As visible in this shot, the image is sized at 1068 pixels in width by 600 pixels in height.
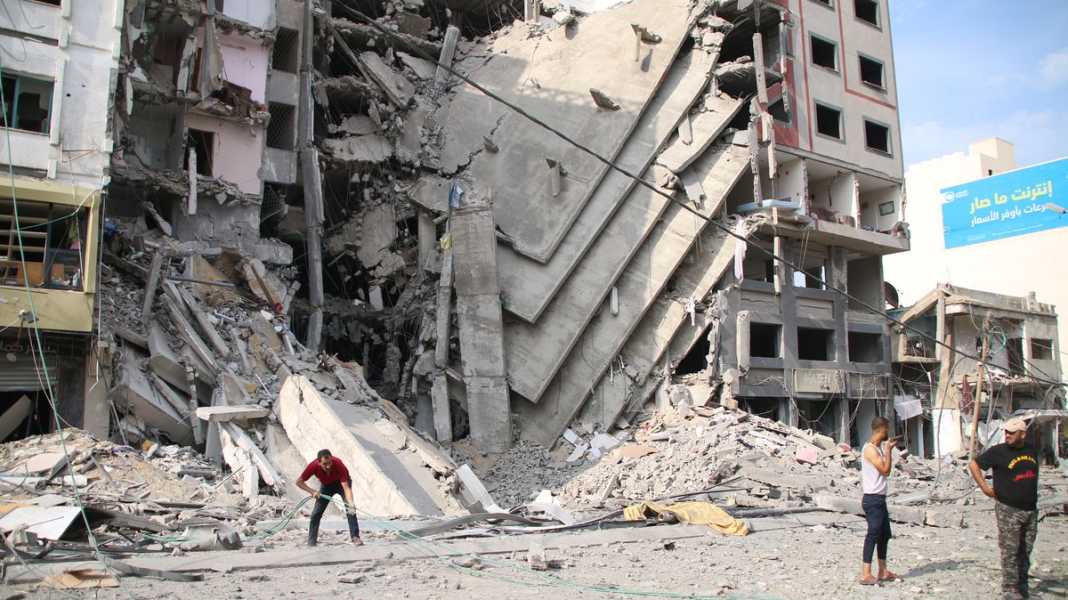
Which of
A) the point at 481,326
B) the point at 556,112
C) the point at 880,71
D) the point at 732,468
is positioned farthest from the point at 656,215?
the point at 880,71

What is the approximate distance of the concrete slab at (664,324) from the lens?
2067 centimetres

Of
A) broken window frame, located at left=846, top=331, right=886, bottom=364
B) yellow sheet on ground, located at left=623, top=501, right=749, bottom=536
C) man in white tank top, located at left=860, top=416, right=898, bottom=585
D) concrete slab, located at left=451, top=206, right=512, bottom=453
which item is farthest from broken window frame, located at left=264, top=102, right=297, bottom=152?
man in white tank top, located at left=860, top=416, right=898, bottom=585

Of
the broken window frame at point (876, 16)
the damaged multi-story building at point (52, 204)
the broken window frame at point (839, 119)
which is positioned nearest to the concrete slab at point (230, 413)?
the damaged multi-story building at point (52, 204)

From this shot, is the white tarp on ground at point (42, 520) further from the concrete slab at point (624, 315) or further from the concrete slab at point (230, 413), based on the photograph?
the concrete slab at point (624, 315)

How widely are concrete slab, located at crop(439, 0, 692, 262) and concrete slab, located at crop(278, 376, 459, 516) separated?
8116 millimetres

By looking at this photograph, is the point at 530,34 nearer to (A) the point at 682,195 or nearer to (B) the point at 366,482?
(A) the point at 682,195

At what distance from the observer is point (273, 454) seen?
14.0m

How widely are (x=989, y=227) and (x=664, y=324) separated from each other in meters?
26.7

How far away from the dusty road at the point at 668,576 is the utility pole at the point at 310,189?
1134 centimetres

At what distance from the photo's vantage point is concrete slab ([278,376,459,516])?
12711 millimetres

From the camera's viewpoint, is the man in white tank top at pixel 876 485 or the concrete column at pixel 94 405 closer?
the man in white tank top at pixel 876 485

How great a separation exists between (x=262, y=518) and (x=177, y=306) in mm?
6803

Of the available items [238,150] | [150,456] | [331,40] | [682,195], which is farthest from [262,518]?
[331,40]

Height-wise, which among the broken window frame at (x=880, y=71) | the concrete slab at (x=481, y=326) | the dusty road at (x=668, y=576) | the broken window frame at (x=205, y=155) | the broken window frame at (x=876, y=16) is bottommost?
the dusty road at (x=668, y=576)
